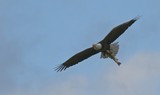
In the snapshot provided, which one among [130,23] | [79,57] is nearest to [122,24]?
[130,23]

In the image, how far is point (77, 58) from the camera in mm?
55062

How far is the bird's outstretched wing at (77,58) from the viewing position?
5428 centimetres

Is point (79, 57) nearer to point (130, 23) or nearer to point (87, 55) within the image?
point (87, 55)

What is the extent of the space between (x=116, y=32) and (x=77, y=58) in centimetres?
402

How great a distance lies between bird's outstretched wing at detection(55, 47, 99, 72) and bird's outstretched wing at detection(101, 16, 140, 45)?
137 centimetres

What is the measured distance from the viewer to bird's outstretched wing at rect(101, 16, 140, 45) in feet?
169

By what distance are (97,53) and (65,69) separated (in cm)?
271

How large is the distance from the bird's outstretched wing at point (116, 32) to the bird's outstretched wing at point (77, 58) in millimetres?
1375

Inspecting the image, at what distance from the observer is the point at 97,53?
53906mm

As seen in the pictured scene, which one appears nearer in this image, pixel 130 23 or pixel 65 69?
pixel 130 23

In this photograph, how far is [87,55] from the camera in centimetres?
5453

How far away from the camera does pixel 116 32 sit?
171 ft

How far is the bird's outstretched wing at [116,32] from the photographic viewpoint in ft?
169

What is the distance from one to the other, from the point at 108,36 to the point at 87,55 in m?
2.66
